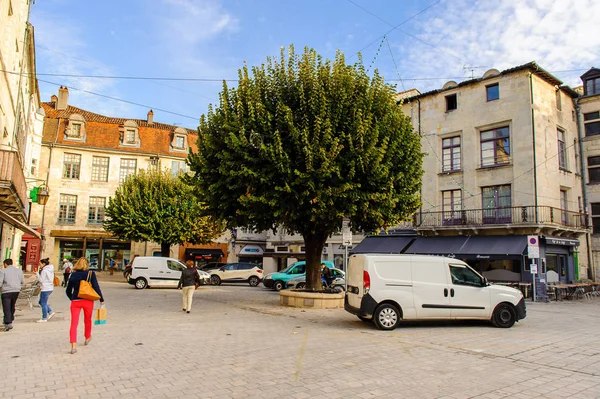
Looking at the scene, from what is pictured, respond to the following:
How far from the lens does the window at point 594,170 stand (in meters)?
27.1

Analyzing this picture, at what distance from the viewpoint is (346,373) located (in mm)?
6590

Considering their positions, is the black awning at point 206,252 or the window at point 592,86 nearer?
the window at point 592,86

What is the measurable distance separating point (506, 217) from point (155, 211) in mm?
22004

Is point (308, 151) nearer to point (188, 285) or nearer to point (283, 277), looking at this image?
point (188, 285)

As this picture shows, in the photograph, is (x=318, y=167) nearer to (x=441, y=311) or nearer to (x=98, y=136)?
(x=441, y=311)

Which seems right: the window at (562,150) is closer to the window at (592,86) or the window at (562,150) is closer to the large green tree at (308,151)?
the window at (592,86)

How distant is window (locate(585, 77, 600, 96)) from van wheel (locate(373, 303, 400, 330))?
973 inches

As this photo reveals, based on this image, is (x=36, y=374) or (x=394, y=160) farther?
(x=394, y=160)

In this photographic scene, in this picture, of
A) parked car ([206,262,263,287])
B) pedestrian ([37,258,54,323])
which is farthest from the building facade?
pedestrian ([37,258,54,323])

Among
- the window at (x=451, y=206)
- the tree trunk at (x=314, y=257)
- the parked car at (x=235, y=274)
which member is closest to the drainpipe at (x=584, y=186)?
the window at (x=451, y=206)

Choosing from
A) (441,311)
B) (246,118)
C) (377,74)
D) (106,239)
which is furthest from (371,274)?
(106,239)

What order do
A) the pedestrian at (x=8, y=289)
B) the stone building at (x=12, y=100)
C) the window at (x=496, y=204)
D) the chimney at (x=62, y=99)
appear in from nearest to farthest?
1. the pedestrian at (x=8, y=289)
2. the stone building at (x=12, y=100)
3. the window at (x=496, y=204)
4. the chimney at (x=62, y=99)

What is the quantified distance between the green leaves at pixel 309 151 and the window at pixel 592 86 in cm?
1859

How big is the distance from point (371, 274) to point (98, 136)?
37.5 meters
